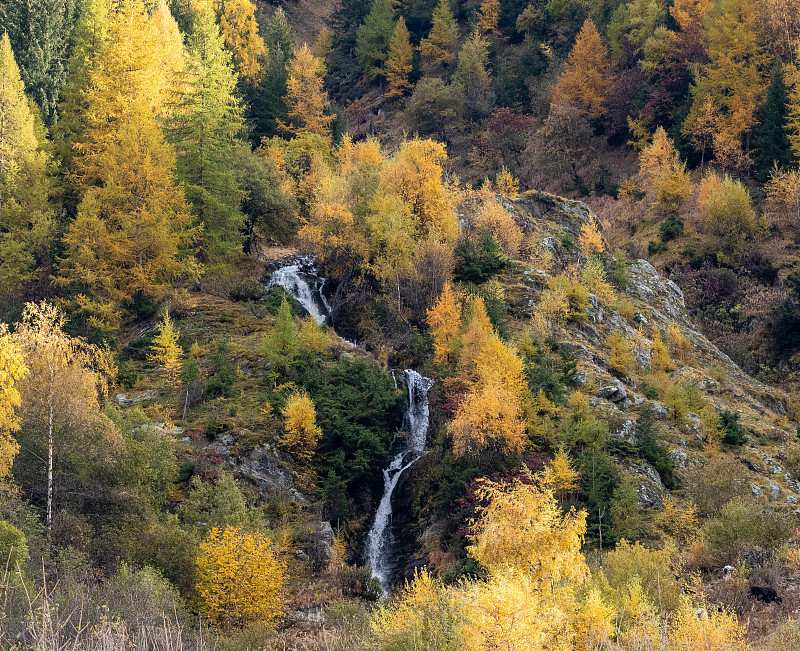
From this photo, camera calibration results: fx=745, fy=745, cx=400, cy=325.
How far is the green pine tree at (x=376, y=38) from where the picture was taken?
291 feet

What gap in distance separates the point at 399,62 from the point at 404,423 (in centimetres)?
6037

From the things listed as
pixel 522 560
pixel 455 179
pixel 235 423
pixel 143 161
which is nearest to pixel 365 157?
pixel 455 179

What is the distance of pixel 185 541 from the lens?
24.6 m

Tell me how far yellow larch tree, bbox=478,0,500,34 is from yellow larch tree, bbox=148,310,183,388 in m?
63.8

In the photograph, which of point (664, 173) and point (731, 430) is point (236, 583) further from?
point (664, 173)

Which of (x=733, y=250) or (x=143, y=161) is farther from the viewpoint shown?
(x=733, y=250)

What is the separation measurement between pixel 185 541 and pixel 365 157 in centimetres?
3313

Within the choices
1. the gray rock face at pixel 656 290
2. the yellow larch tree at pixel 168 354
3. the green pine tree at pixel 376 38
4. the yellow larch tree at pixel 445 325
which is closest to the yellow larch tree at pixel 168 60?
the yellow larch tree at pixel 168 354

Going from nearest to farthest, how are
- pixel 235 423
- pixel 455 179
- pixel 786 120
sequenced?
pixel 235 423 → pixel 455 179 → pixel 786 120

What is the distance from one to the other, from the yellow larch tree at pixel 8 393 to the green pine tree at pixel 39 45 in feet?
98.6

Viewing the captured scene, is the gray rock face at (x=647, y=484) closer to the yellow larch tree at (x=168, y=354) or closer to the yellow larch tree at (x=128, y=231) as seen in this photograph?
the yellow larch tree at (x=168, y=354)

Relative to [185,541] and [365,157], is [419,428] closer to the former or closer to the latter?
[185,541]

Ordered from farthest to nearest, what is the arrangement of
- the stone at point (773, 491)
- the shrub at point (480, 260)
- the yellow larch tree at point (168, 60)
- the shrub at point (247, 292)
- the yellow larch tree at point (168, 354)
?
the yellow larch tree at point (168, 60), the shrub at point (247, 292), the shrub at point (480, 260), the yellow larch tree at point (168, 354), the stone at point (773, 491)

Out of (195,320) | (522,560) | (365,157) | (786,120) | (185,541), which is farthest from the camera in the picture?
(786,120)
